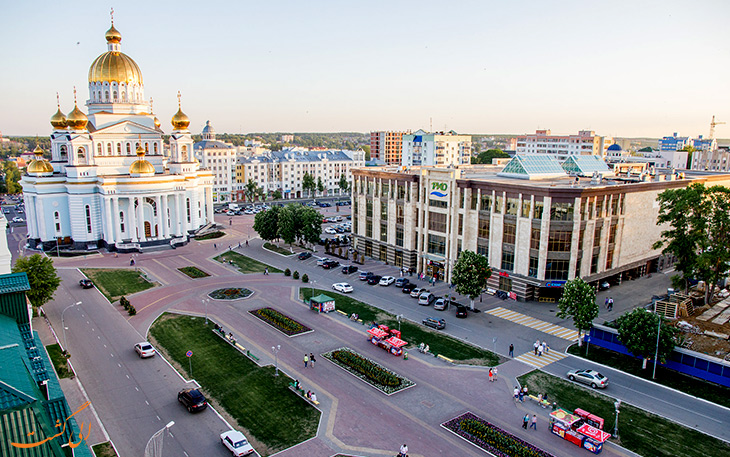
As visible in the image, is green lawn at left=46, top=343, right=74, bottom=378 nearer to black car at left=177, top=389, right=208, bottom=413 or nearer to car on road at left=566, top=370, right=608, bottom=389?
black car at left=177, top=389, right=208, bottom=413

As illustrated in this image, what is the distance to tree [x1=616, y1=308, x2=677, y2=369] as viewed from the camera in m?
40.8

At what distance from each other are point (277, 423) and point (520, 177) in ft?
163

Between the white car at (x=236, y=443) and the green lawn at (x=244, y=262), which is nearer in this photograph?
the white car at (x=236, y=443)

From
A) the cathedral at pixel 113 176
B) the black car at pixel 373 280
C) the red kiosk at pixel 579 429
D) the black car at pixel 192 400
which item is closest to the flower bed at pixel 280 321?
the black car at pixel 192 400

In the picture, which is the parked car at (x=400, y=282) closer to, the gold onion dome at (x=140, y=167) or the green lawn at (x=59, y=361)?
the green lawn at (x=59, y=361)

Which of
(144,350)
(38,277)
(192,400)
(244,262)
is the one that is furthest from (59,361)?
(244,262)

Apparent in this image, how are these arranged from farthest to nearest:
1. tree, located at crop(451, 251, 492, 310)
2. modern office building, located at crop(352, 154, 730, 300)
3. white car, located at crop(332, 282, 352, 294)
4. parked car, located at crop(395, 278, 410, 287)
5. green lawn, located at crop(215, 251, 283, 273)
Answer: green lawn, located at crop(215, 251, 283, 273), parked car, located at crop(395, 278, 410, 287), white car, located at crop(332, 282, 352, 294), modern office building, located at crop(352, 154, 730, 300), tree, located at crop(451, 251, 492, 310)

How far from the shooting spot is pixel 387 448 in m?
32.0

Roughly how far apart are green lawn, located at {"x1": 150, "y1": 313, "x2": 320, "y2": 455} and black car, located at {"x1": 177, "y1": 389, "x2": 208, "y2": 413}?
1585 millimetres

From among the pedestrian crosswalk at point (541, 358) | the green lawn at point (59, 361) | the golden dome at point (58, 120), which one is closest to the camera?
the green lawn at point (59, 361)

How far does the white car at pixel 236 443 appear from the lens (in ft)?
101

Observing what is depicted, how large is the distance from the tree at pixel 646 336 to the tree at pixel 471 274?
16466 millimetres

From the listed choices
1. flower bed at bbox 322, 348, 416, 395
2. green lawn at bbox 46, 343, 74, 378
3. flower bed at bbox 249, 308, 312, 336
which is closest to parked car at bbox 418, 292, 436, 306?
flower bed at bbox 249, 308, 312, 336

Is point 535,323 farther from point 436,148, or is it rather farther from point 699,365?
point 436,148
